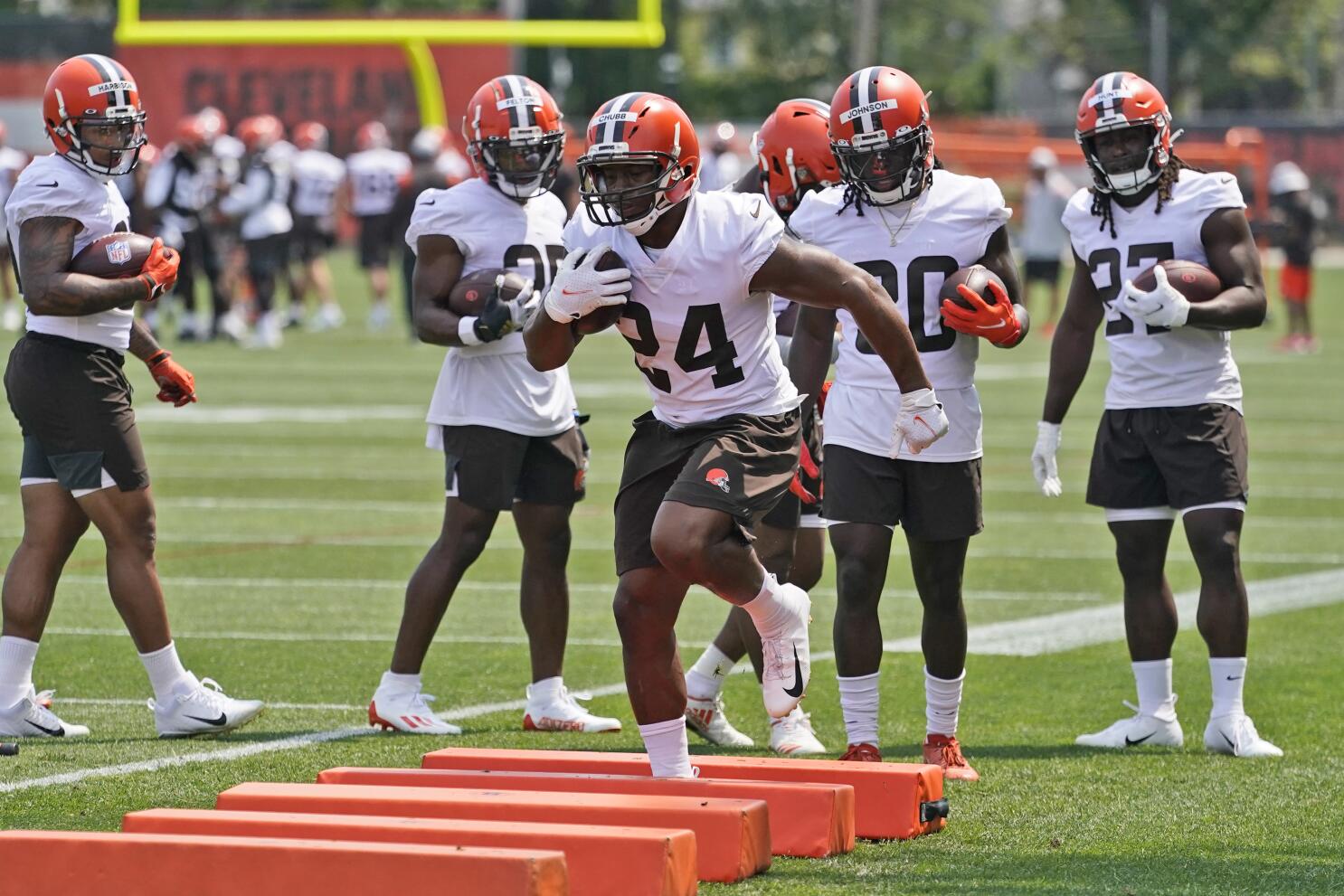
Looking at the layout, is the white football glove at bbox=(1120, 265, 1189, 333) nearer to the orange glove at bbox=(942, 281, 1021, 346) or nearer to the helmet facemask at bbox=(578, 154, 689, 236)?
the orange glove at bbox=(942, 281, 1021, 346)

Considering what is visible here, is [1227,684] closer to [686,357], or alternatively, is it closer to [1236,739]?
[1236,739]

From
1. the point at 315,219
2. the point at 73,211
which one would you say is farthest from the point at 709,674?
the point at 315,219

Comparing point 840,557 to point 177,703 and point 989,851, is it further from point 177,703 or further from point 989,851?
point 177,703

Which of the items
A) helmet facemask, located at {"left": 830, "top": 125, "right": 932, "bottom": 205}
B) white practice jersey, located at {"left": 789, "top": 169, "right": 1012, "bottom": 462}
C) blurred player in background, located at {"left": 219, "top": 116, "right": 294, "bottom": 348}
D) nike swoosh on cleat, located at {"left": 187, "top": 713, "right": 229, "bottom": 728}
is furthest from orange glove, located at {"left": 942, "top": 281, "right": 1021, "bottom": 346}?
blurred player in background, located at {"left": 219, "top": 116, "right": 294, "bottom": 348}

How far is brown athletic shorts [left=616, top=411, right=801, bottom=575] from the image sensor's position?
527cm

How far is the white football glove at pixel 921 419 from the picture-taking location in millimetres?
5418

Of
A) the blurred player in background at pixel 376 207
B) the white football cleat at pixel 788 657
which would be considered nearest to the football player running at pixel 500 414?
the white football cleat at pixel 788 657

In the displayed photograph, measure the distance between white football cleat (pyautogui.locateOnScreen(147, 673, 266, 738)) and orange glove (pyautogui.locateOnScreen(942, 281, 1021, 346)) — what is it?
8.46 ft

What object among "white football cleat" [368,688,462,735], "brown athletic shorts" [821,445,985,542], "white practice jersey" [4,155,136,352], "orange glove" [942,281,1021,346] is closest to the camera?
"orange glove" [942,281,1021,346]

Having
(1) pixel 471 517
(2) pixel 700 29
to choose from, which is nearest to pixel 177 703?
(1) pixel 471 517

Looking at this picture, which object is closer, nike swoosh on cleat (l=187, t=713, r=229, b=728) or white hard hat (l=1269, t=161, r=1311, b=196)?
nike swoosh on cleat (l=187, t=713, r=229, b=728)

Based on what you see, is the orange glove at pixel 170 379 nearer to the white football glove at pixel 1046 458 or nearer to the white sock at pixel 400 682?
the white sock at pixel 400 682

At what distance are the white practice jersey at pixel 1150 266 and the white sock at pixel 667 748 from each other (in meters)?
2.31

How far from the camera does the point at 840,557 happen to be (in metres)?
6.21
